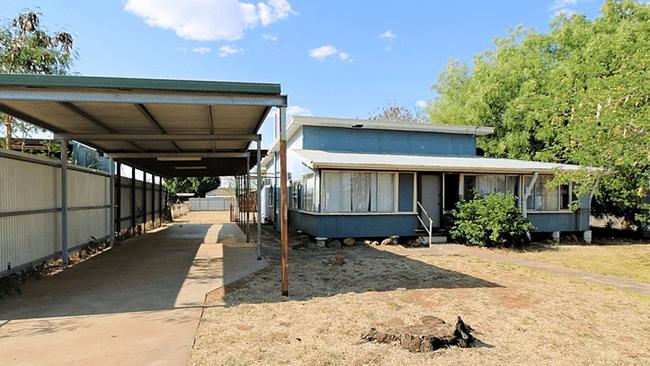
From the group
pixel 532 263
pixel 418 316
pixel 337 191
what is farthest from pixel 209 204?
pixel 418 316

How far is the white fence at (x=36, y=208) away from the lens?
6805 millimetres

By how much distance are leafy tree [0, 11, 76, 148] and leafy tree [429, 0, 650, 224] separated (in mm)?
15845

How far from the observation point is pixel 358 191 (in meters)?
12.9

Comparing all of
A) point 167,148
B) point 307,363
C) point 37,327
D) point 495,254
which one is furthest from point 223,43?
point 307,363

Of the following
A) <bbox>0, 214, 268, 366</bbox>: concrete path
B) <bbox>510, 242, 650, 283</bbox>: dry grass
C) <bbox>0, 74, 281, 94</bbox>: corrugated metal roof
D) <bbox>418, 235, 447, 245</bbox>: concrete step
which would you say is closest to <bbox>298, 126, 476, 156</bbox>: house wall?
<bbox>418, 235, 447, 245</bbox>: concrete step

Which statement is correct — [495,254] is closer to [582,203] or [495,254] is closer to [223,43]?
[582,203]

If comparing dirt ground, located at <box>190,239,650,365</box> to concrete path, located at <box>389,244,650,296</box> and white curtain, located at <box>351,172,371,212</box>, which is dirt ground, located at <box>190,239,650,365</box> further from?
white curtain, located at <box>351,172,371,212</box>

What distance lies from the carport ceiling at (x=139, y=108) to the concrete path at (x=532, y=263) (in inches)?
241

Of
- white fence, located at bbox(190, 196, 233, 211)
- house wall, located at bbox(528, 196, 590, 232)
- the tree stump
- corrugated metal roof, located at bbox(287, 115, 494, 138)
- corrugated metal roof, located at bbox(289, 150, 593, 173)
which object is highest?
corrugated metal roof, located at bbox(287, 115, 494, 138)

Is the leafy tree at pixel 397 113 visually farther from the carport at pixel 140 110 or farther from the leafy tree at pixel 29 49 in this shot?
the leafy tree at pixel 29 49

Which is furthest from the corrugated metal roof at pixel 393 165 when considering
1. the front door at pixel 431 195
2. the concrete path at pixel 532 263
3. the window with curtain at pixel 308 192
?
→ the concrete path at pixel 532 263

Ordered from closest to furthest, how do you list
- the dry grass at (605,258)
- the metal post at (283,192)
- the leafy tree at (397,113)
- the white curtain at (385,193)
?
the metal post at (283,192)
the dry grass at (605,258)
the white curtain at (385,193)
the leafy tree at (397,113)

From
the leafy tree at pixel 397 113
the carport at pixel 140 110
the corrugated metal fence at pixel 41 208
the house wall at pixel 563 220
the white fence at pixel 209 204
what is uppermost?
the leafy tree at pixel 397 113

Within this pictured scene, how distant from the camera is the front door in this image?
13781 mm
